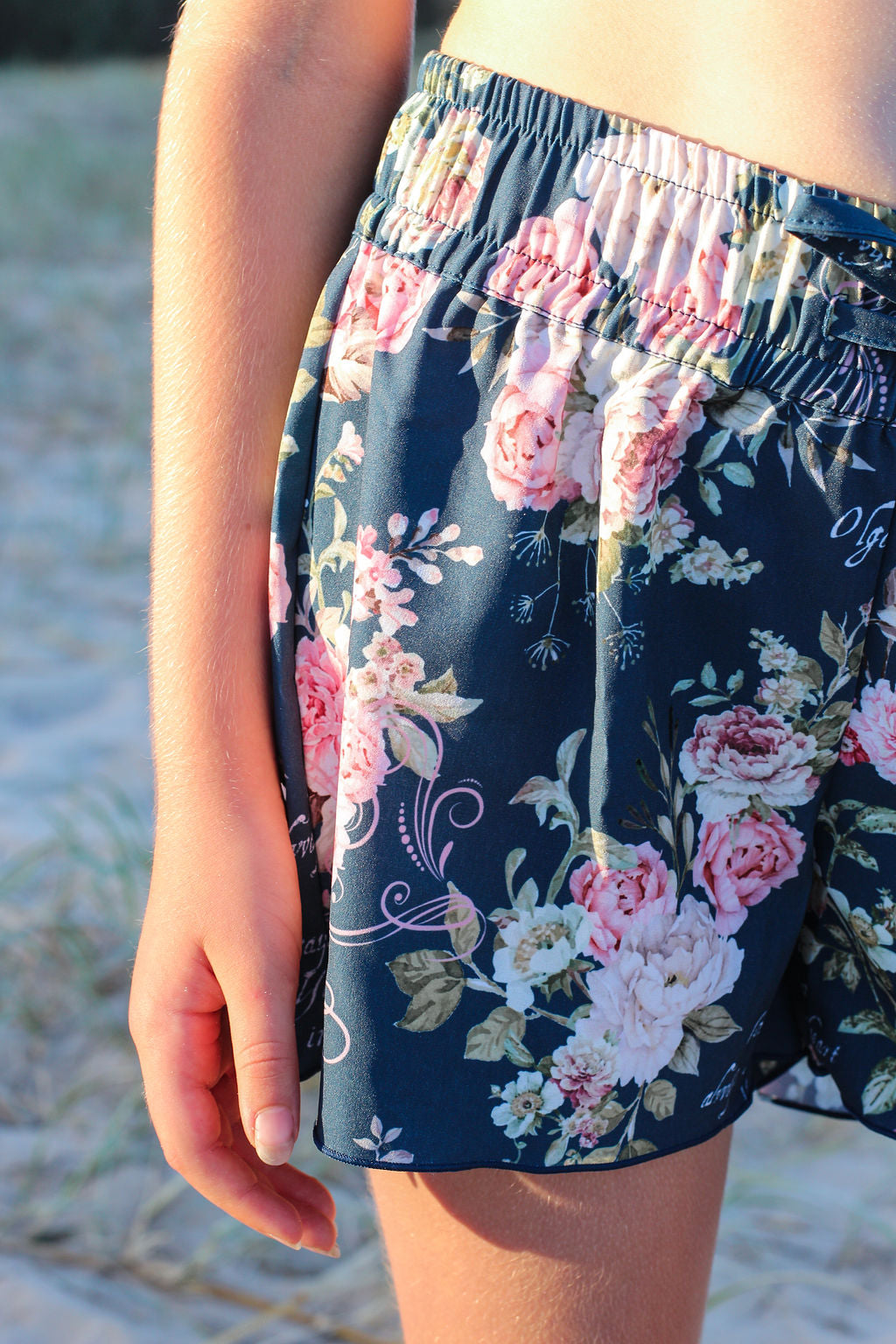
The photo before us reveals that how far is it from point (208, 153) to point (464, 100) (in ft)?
0.54

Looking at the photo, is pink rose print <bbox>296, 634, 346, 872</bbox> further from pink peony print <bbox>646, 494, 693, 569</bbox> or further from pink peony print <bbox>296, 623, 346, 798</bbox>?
pink peony print <bbox>646, 494, 693, 569</bbox>

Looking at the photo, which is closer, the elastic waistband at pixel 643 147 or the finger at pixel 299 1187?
the elastic waistband at pixel 643 147


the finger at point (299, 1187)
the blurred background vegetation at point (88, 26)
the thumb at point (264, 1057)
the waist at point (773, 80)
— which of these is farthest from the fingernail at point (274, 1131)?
the blurred background vegetation at point (88, 26)

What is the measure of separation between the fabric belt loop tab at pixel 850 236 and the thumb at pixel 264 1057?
20.0 inches

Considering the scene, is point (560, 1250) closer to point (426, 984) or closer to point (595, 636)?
point (426, 984)

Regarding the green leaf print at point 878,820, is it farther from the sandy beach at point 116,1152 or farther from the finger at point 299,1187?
the sandy beach at point 116,1152

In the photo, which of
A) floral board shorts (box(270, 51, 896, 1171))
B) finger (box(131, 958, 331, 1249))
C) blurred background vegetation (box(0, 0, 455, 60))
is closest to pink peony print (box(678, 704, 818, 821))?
floral board shorts (box(270, 51, 896, 1171))

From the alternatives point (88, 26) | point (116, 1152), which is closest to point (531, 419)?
point (116, 1152)

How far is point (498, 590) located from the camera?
25.3 inches

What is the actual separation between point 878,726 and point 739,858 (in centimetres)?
11

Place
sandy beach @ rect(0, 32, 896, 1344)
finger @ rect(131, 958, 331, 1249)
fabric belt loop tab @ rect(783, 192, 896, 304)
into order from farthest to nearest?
sandy beach @ rect(0, 32, 896, 1344)
finger @ rect(131, 958, 331, 1249)
fabric belt loop tab @ rect(783, 192, 896, 304)

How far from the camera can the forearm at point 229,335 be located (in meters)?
0.72

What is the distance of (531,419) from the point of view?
642mm

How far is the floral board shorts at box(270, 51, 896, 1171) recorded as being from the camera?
634mm
